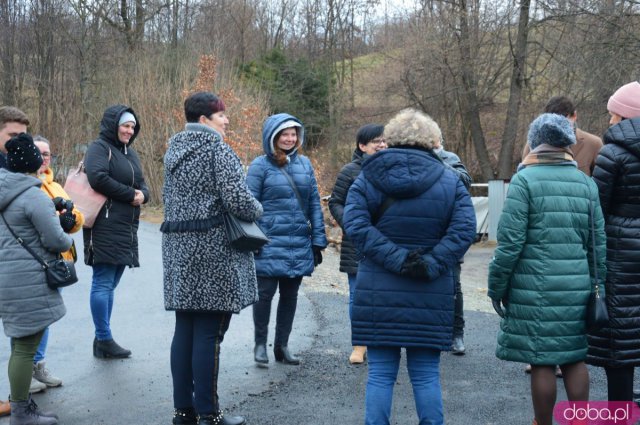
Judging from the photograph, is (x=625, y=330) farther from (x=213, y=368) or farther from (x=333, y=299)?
(x=333, y=299)

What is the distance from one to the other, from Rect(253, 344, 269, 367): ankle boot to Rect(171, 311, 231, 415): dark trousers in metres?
1.46

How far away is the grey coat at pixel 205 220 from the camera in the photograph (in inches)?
187

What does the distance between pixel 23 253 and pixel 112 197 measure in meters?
1.64

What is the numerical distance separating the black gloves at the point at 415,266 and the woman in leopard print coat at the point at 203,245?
1.08 m

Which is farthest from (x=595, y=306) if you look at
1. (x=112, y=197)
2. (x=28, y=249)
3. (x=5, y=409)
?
(x=112, y=197)

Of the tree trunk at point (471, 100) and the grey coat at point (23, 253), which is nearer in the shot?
the grey coat at point (23, 253)

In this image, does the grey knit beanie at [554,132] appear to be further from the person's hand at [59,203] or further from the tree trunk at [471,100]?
the tree trunk at [471,100]

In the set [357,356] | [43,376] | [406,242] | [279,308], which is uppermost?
[406,242]

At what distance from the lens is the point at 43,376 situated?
19.1 ft

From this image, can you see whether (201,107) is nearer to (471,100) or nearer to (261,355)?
(261,355)

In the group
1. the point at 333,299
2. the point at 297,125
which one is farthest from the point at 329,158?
the point at 297,125

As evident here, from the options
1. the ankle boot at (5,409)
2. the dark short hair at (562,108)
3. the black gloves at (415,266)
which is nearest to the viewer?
the black gloves at (415,266)

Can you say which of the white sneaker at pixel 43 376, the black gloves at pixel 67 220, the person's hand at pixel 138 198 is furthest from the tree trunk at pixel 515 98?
the white sneaker at pixel 43 376

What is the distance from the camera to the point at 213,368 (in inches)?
191
